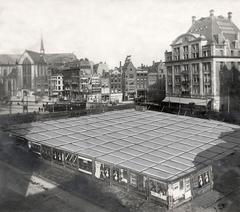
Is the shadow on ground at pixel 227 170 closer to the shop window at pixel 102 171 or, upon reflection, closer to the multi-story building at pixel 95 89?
the shop window at pixel 102 171

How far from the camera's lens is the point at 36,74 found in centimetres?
12975

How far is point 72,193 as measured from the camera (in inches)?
797

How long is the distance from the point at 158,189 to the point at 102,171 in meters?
4.55

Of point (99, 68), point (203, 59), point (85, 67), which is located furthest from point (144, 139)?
point (99, 68)

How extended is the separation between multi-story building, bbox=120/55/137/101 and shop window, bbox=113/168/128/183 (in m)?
80.9

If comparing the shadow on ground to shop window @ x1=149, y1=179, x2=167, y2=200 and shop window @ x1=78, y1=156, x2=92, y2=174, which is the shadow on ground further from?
shop window @ x1=78, y1=156, x2=92, y2=174

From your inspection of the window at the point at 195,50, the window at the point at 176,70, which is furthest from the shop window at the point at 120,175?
the window at the point at 176,70

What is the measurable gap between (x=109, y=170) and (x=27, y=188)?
233 inches

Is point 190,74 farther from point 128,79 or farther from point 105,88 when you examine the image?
point 105,88

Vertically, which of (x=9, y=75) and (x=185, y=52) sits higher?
(x=9, y=75)

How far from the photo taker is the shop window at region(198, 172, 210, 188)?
20219mm

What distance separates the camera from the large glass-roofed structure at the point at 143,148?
63.5 ft

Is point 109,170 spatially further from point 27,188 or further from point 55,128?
point 55,128

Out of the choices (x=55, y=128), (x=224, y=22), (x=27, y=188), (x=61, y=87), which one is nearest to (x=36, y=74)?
(x=61, y=87)
